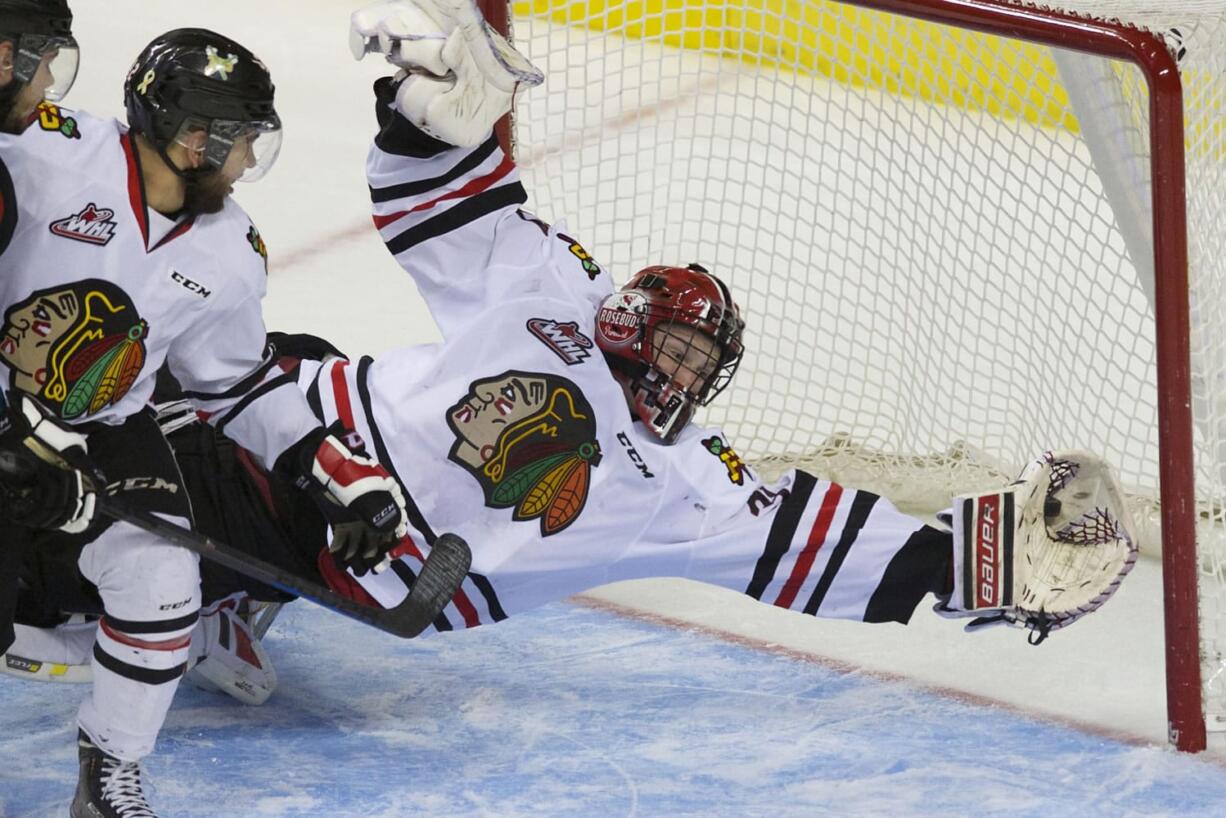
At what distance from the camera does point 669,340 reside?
9.09ft

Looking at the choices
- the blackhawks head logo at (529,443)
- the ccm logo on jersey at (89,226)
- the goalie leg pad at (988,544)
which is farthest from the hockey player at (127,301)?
the goalie leg pad at (988,544)

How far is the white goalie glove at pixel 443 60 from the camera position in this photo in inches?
107

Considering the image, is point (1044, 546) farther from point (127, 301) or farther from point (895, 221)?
point (127, 301)

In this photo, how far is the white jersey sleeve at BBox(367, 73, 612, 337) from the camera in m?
2.86

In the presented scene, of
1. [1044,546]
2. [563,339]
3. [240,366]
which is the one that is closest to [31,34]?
[240,366]

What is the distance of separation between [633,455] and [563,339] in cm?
20

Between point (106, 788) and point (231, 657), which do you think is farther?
point (231, 657)

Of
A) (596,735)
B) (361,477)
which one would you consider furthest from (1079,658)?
(361,477)

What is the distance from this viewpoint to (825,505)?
2.86 metres

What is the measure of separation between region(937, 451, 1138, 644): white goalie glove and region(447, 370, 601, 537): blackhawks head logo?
0.56 metres

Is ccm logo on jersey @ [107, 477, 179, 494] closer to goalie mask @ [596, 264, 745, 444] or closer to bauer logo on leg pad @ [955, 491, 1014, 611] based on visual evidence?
goalie mask @ [596, 264, 745, 444]

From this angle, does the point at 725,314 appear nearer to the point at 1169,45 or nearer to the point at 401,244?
the point at 401,244

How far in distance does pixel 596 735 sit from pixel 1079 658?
34.1 inches

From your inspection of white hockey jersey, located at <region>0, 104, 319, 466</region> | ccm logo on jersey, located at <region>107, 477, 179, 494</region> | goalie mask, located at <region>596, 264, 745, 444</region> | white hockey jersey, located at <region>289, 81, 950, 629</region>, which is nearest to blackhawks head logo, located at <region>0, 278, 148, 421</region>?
white hockey jersey, located at <region>0, 104, 319, 466</region>
